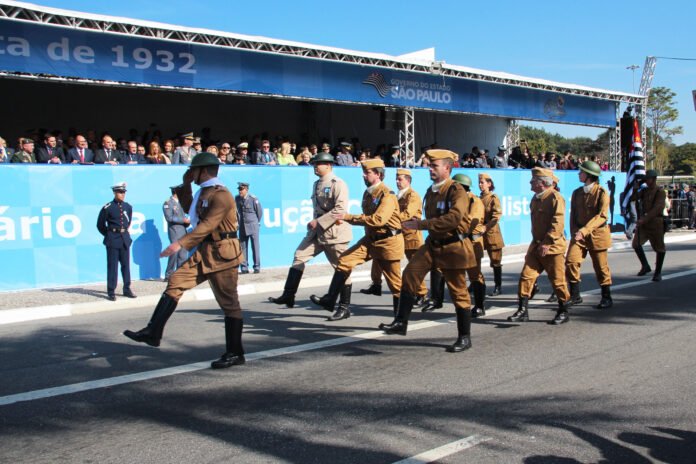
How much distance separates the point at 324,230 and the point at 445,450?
15.6 feet

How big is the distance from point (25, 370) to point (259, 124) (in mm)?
18490

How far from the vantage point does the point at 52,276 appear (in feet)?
40.7

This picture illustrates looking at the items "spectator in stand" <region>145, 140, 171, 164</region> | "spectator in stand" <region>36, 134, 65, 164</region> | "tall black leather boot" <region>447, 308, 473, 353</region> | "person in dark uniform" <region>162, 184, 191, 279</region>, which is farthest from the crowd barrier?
"tall black leather boot" <region>447, 308, 473, 353</region>

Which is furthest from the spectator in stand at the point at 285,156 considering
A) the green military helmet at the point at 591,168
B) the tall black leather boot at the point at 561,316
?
the tall black leather boot at the point at 561,316

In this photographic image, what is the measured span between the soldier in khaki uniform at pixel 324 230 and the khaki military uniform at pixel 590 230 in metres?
3.05

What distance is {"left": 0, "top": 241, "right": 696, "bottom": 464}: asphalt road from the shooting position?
442 cm

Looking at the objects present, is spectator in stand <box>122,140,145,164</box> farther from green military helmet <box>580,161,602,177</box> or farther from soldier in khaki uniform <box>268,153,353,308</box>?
green military helmet <box>580,161,602,177</box>

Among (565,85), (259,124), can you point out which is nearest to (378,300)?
(259,124)

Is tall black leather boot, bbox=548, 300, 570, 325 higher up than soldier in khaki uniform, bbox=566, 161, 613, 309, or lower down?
lower down

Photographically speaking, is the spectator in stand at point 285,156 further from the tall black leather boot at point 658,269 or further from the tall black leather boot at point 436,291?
the tall black leather boot at point 658,269

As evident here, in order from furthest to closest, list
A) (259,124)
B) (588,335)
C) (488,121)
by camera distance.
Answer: (488,121), (259,124), (588,335)

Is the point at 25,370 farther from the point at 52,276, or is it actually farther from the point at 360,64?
the point at 360,64

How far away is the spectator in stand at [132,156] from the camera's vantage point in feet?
46.8

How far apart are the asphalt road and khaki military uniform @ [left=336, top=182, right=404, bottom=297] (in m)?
0.73
